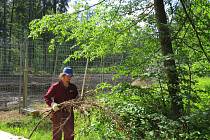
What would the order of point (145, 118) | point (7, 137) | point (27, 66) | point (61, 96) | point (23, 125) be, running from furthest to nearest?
point (27, 66), point (23, 125), point (7, 137), point (61, 96), point (145, 118)

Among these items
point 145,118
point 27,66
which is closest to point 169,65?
point 145,118

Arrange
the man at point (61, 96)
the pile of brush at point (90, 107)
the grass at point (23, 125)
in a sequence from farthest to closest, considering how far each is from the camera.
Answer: the grass at point (23, 125) → the man at point (61, 96) → the pile of brush at point (90, 107)

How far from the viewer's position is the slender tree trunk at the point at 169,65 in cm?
489

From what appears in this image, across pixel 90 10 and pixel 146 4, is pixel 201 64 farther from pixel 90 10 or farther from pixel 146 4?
pixel 90 10

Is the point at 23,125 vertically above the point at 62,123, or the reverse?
the point at 62,123

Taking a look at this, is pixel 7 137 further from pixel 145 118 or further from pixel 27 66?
pixel 145 118

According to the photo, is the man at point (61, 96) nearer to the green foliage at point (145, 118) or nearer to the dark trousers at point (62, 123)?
the dark trousers at point (62, 123)

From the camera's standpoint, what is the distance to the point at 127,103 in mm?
4965

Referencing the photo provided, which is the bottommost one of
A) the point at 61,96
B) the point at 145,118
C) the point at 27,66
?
the point at 145,118

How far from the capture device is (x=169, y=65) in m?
4.93

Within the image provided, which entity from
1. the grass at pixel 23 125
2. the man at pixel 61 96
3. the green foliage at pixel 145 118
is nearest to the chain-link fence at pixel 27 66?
the grass at pixel 23 125

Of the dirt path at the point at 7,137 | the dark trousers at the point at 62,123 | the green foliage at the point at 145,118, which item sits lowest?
the dirt path at the point at 7,137

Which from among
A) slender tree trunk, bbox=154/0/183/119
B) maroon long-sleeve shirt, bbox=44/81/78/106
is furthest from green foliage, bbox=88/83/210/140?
maroon long-sleeve shirt, bbox=44/81/78/106

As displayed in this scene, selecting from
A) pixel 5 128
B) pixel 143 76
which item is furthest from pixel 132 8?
pixel 5 128
